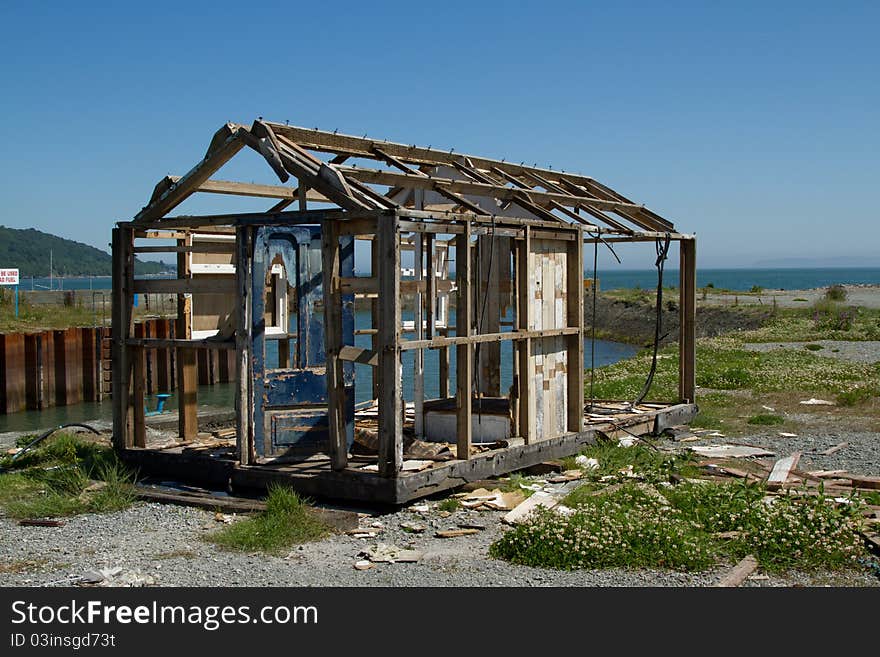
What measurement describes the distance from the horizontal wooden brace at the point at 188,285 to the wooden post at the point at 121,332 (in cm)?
18

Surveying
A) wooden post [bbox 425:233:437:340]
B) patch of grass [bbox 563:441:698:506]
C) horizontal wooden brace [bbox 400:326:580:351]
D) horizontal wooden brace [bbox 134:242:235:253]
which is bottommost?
patch of grass [bbox 563:441:698:506]

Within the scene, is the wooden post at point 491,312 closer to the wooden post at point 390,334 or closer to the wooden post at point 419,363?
the wooden post at point 419,363

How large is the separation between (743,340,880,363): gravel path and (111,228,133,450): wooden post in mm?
18853

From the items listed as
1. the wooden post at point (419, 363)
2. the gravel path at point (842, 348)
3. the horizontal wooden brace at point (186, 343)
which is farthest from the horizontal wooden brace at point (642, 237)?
the gravel path at point (842, 348)

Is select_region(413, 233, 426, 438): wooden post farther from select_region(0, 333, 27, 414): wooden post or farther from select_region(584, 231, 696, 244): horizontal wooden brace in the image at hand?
select_region(0, 333, 27, 414): wooden post

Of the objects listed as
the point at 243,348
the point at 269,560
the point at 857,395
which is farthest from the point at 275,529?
the point at 857,395

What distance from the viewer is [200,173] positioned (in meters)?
11.5

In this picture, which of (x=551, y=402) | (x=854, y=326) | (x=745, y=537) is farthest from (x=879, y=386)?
(x=854, y=326)

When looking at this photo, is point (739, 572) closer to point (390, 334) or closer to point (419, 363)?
point (390, 334)

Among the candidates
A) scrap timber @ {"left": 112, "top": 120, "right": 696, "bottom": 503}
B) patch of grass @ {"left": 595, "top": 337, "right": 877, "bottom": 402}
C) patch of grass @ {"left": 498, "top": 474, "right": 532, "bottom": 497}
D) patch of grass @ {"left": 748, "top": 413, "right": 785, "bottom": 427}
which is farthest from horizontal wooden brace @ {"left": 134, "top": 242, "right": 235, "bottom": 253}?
patch of grass @ {"left": 748, "top": 413, "right": 785, "bottom": 427}

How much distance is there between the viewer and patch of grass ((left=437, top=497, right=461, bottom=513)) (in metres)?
9.93

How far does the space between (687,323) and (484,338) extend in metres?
6.15

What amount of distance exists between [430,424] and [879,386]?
1093cm

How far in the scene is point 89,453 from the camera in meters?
13.0
